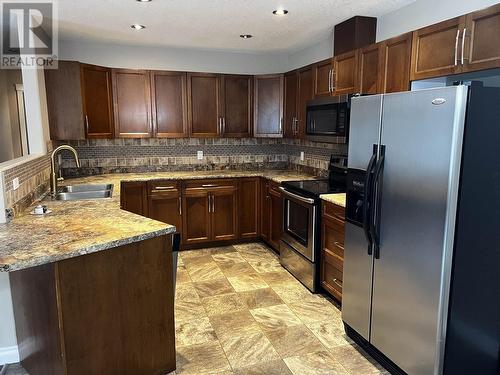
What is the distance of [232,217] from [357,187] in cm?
244

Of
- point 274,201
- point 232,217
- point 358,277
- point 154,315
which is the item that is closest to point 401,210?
point 358,277

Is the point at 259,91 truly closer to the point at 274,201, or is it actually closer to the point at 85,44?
the point at 274,201

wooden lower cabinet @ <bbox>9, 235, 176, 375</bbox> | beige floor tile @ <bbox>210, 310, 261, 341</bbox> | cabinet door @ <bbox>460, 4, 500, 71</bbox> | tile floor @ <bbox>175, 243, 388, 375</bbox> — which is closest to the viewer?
wooden lower cabinet @ <bbox>9, 235, 176, 375</bbox>

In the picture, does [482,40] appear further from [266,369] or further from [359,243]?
[266,369]

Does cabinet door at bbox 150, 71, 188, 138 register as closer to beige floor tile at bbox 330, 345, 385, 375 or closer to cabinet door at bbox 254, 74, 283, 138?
cabinet door at bbox 254, 74, 283, 138

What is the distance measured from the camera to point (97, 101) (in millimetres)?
4090

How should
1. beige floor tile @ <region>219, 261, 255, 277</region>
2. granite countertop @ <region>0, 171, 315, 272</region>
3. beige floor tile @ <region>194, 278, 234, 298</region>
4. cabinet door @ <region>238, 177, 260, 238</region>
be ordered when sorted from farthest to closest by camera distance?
cabinet door @ <region>238, 177, 260, 238</region>
beige floor tile @ <region>219, 261, 255, 277</region>
beige floor tile @ <region>194, 278, 234, 298</region>
granite countertop @ <region>0, 171, 315, 272</region>

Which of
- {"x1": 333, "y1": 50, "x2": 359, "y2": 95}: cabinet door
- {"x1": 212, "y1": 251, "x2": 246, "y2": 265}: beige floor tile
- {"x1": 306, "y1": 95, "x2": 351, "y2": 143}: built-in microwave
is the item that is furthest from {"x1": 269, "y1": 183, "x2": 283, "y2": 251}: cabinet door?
{"x1": 333, "y1": 50, "x2": 359, "y2": 95}: cabinet door

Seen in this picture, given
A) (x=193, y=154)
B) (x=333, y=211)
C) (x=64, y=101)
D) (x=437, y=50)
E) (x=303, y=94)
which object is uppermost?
(x=437, y=50)

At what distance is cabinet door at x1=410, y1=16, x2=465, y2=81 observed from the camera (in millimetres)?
2234

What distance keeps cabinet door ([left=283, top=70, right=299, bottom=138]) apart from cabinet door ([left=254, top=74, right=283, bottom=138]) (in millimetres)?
96

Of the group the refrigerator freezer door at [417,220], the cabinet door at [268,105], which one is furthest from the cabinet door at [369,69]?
the cabinet door at [268,105]

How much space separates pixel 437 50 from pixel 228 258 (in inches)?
117

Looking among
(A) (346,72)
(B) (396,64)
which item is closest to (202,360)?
(B) (396,64)
